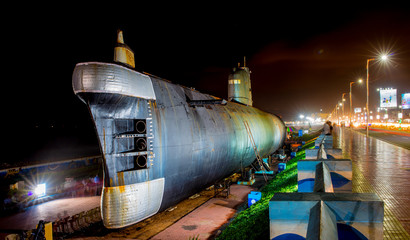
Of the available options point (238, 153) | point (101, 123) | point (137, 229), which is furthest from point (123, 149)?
→ point (238, 153)

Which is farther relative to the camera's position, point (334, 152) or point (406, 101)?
point (406, 101)

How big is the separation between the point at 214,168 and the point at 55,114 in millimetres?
97237

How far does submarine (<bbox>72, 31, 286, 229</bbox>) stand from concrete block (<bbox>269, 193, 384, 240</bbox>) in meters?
4.44

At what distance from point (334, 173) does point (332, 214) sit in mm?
4535

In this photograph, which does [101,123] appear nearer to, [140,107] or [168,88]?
[140,107]

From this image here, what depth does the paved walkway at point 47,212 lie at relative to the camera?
12328 mm

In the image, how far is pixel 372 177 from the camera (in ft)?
33.1

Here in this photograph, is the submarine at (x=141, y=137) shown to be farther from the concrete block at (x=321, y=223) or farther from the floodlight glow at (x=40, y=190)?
the floodlight glow at (x=40, y=190)

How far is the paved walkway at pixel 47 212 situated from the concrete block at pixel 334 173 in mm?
12693

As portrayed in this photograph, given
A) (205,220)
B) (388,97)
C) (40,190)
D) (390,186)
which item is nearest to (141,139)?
(205,220)

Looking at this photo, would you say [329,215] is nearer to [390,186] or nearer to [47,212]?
[390,186]

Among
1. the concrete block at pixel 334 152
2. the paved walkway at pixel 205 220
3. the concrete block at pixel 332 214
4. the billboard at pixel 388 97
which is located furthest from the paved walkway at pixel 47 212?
the billboard at pixel 388 97

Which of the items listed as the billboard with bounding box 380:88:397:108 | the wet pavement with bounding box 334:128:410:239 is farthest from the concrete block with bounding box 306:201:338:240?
the billboard with bounding box 380:88:397:108

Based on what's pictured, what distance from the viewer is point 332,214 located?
421 centimetres
